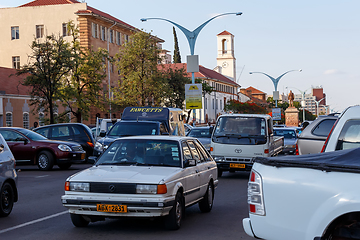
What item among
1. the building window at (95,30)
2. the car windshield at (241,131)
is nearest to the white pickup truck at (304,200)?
the car windshield at (241,131)

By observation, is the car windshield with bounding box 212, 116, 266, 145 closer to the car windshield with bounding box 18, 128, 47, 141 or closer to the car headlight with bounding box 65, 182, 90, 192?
the car windshield with bounding box 18, 128, 47, 141

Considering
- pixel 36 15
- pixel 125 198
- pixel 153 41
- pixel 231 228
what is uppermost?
pixel 36 15

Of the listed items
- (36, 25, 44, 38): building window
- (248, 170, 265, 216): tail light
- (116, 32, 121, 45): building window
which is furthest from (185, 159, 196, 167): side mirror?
(116, 32, 121, 45): building window

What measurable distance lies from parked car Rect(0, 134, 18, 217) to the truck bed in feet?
19.9

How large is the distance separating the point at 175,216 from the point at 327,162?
12.2ft

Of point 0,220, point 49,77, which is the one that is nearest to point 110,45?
point 49,77

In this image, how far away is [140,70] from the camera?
53969 mm

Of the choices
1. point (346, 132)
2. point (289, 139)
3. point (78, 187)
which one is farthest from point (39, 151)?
point (346, 132)

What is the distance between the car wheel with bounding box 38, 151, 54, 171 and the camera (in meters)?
20.3

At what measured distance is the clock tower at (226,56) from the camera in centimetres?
14075

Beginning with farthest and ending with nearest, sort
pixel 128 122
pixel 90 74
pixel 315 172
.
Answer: pixel 90 74 < pixel 128 122 < pixel 315 172

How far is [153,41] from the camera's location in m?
55.1

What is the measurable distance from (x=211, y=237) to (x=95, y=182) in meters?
1.86

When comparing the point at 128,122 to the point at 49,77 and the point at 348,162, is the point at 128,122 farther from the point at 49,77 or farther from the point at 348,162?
the point at 49,77
